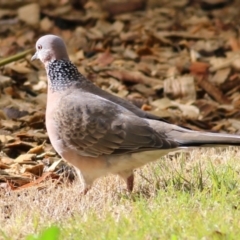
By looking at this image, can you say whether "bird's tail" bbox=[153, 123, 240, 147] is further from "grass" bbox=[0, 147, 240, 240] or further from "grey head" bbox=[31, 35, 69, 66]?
"grey head" bbox=[31, 35, 69, 66]

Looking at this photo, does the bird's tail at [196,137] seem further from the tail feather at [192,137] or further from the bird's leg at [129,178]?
the bird's leg at [129,178]

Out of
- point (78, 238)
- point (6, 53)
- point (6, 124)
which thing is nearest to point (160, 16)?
point (6, 53)

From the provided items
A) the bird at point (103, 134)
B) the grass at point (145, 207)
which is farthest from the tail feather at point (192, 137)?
the grass at point (145, 207)

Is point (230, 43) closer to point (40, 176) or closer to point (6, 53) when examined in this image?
point (6, 53)

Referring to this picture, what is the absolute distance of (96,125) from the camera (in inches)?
240

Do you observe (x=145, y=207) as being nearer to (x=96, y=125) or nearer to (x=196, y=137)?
(x=196, y=137)

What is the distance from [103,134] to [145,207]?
0.86m

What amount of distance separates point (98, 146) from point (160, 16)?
224 inches

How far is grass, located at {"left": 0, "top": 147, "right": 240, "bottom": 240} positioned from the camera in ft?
16.2

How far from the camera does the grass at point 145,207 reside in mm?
4941

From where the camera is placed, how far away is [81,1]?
11.8 metres

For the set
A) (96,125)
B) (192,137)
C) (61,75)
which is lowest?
(192,137)

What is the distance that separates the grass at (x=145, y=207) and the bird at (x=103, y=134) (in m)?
0.22

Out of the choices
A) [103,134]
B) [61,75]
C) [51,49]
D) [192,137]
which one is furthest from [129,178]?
[51,49]
